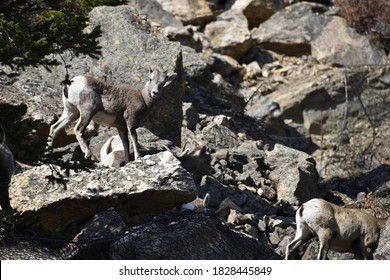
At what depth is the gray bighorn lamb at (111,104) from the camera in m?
16.3

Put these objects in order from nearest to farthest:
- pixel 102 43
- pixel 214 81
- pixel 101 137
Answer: pixel 101 137
pixel 102 43
pixel 214 81

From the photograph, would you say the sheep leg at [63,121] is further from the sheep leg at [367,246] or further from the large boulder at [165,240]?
the sheep leg at [367,246]

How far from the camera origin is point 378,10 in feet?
95.2

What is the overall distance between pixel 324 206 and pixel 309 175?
413 centimetres

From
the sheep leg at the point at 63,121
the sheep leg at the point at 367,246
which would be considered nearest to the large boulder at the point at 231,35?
the sheep leg at the point at 63,121

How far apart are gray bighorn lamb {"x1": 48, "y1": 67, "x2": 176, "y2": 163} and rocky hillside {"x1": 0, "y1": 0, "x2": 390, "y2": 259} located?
0.49 meters

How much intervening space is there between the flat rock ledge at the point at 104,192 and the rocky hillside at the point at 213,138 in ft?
0.06

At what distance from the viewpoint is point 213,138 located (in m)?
21.0

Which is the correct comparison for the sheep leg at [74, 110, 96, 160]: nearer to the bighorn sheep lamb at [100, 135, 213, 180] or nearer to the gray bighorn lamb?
the gray bighorn lamb

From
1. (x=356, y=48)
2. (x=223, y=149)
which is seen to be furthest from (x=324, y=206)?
(x=356, y=48)

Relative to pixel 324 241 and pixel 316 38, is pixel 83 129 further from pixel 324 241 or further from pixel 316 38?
pixel 316 38

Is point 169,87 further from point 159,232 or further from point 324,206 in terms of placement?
point 159,232

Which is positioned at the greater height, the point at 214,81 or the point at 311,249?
the point at 311,249

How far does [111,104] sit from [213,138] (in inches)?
195
